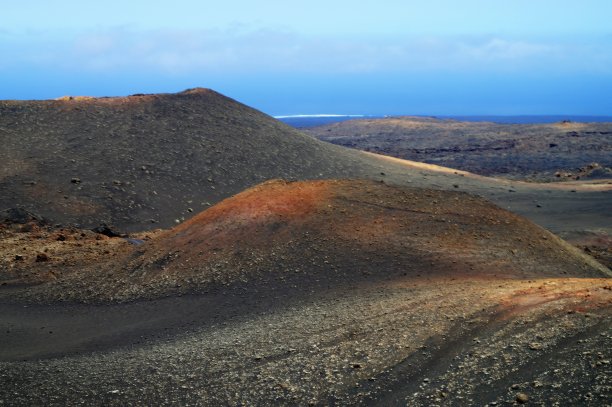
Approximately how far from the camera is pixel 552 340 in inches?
313

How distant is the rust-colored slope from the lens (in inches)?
475

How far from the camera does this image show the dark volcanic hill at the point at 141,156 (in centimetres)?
2148

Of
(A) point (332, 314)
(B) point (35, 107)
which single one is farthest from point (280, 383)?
(B) point (35, 107)

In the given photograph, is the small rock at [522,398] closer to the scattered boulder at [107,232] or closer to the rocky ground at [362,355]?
the rocky ground at [362,355]

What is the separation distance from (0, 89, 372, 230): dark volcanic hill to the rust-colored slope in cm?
719

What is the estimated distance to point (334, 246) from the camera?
501 inches

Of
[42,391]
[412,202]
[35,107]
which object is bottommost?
[42,391]

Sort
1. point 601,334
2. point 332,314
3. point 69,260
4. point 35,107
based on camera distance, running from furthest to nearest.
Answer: point 35,107 → point 69,260 → point 332,314 → point 601,334

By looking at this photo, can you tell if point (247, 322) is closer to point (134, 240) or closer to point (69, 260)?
point (69, 260)

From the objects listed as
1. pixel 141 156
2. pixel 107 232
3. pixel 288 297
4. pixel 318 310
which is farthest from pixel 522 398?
pixel 141 156

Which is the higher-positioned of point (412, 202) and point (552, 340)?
point (412, 202)

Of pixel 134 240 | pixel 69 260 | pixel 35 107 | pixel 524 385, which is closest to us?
pixel 524 385

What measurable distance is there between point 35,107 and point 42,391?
21551mm

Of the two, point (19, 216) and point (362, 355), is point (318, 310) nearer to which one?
point (362, 355)
